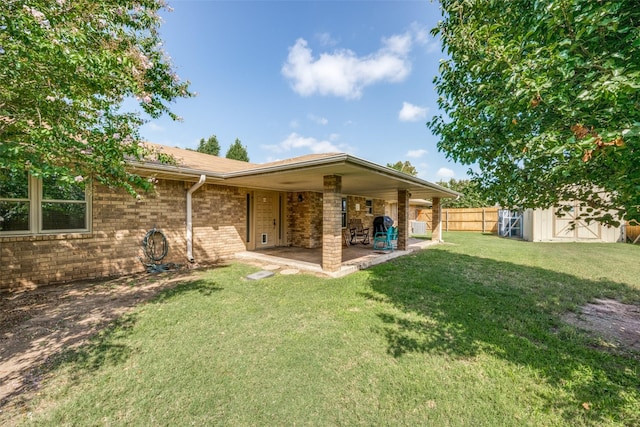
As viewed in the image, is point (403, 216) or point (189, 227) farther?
point (403, 216)

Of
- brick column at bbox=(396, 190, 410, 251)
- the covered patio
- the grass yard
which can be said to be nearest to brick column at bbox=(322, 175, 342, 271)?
the covered patio

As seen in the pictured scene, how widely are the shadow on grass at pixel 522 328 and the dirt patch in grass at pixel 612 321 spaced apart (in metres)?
0.20

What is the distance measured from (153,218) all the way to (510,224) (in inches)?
851

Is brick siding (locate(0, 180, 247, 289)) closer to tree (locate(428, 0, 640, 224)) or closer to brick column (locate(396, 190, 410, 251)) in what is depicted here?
brick column (locate(396, 190, 410, 251))

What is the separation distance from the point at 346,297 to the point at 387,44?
9217 mm

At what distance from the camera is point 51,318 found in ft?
13.2

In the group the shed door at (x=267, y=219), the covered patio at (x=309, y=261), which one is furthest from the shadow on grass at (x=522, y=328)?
the shed door at (x=267, y=219)

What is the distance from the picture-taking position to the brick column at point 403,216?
10.4 meters

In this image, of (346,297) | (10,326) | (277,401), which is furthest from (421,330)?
(10,326)

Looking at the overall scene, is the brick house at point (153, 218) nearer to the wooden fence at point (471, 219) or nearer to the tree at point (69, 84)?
the tree at point (69, 84)

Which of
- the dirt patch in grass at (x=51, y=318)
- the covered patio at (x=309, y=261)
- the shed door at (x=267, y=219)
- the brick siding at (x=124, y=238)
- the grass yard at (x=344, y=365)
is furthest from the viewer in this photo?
the shed door at (x=267, y=219)

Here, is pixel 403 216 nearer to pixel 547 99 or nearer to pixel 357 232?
pixel 357 232

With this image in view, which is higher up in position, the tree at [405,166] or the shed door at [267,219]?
the tree at [405,166]

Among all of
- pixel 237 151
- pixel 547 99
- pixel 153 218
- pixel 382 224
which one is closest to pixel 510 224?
pixel 382 224
